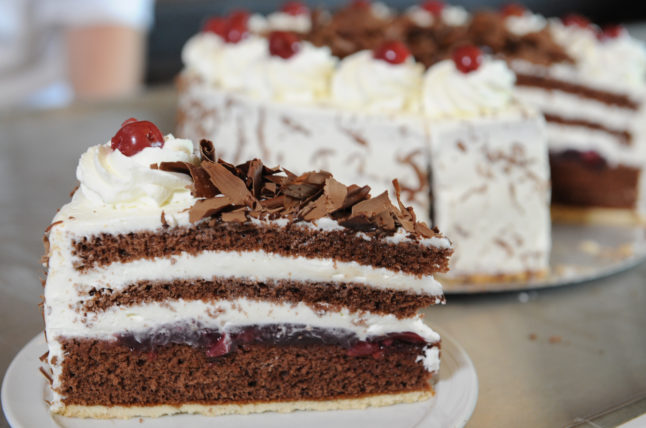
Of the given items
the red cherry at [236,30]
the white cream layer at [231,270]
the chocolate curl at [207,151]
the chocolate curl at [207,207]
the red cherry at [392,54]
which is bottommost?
the white cream layer at [231,270]

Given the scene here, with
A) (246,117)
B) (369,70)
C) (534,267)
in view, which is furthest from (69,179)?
(534,267)

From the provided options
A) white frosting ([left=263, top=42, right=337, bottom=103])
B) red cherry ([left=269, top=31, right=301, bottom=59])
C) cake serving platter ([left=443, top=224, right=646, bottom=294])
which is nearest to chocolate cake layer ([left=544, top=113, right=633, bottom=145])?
cake serving platter ([left=443, top=224, right=646, bottom=294])

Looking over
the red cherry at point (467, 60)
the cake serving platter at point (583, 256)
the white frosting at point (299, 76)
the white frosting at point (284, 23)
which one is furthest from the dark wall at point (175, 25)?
the cake serving platter at point (583, 256)

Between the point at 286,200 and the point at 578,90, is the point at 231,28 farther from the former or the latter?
the point at 286,200

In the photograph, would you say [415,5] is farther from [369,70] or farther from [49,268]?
[49,268]

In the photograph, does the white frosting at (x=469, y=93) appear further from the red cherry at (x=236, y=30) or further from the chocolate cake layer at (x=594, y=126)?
the red cherry at (x=236, y=30)

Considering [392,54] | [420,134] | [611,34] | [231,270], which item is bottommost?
[231,270]

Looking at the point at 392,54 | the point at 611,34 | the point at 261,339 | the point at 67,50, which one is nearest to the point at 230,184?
the point at 261,339

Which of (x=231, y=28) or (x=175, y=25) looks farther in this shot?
(x=175, y=25)
